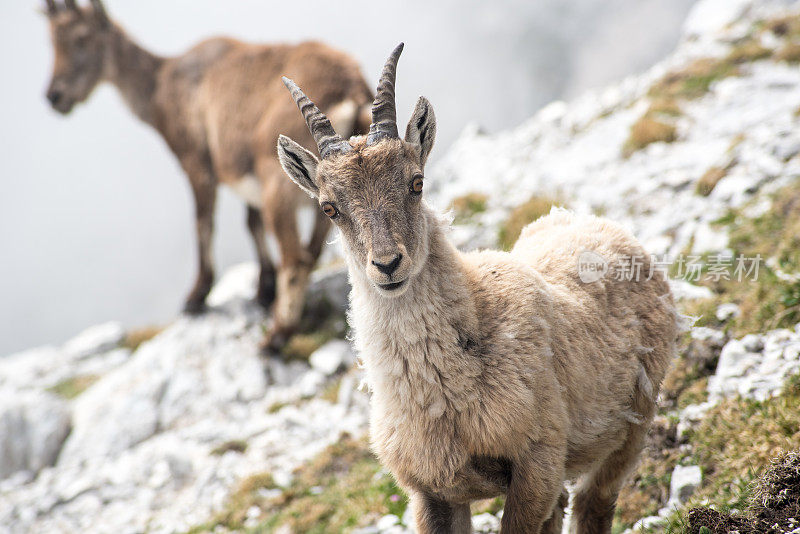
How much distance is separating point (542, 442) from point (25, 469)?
497 inches

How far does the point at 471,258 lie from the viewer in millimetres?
4363

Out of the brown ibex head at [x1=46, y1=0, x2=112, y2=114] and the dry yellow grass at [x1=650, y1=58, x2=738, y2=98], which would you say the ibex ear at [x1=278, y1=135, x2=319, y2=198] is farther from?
the dry yellow grass at [x1=650, y1=58, x2=738, y2=98]

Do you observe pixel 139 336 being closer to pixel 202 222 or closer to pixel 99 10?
pixel 202 222

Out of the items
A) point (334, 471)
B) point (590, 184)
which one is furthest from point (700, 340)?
point (590, 184)

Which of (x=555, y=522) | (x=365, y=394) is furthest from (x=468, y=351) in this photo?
(x=365, y=394)

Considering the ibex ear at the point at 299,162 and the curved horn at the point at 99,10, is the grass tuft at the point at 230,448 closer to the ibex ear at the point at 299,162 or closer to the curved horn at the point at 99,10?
the ibex ear at the point at 299,162

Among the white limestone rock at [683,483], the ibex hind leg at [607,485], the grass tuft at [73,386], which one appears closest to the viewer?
the ibex hind leg at [607,485]

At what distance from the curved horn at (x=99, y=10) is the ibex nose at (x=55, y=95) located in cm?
191

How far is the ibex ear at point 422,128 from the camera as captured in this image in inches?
164

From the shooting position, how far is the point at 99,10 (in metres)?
13.2

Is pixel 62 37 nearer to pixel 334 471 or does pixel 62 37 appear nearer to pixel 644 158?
pixel 334 471

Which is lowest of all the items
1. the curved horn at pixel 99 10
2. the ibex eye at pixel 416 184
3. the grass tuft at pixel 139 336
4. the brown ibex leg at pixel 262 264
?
the grass tuft at pixel 139 336

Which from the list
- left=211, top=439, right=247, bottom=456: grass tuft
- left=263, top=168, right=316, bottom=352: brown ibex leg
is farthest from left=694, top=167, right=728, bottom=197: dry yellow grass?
left=211, top=439, right=247, bottom=456: grass tuft

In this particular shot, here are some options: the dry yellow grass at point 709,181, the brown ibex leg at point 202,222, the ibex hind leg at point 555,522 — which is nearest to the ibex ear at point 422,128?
the ibex hind leg at point 555,522
